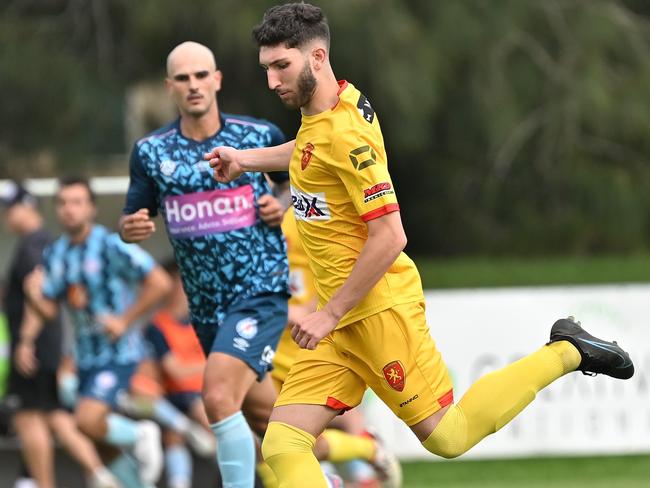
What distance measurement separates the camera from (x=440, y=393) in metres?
5.56

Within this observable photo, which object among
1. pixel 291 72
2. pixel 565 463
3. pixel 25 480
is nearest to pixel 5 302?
pixel 25 480

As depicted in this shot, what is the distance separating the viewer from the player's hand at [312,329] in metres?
5.17

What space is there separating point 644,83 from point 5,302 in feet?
29.3

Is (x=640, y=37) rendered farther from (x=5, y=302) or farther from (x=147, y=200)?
(x=147, y=200)

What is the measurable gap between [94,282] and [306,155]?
3.76 metres

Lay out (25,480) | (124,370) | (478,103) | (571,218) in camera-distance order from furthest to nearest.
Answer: (571,218) < (478,103) < (25,480) < (124,370)

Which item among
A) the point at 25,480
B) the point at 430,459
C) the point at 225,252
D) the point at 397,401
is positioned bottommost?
the point at 430,459

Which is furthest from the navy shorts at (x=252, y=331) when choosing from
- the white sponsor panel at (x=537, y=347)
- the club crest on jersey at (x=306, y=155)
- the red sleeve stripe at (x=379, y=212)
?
the white sponsor panel at (x=537, y=347)

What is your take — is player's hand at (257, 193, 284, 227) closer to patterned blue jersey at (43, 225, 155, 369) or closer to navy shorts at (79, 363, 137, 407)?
patterned blue jersey at (43, 225, 155, 369)

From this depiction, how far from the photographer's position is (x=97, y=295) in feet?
29.0

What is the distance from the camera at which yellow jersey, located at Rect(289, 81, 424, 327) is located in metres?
5.22

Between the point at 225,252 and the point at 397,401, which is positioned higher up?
the point at 225,252

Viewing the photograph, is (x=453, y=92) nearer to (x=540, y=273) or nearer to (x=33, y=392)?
(x=540, y=273)

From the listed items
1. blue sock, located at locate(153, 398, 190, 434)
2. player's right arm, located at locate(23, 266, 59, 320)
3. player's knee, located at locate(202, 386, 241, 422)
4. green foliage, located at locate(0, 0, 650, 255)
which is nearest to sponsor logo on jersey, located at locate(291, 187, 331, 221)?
player's knee, located at locate(202, 386, 241, 422)
